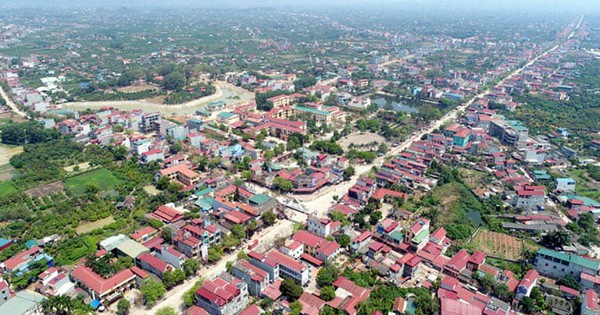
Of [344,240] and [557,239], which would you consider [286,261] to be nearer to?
[344,240]

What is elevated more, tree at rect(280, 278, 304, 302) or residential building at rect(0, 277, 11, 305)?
tree at rect(280, 278, 304, 302)

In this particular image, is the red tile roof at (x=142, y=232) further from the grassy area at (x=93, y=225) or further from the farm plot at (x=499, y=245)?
the farm plot at (x=499, y=245)

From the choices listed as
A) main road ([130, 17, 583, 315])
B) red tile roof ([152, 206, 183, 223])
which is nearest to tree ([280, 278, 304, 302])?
main road ([130, 17, 583, 315])

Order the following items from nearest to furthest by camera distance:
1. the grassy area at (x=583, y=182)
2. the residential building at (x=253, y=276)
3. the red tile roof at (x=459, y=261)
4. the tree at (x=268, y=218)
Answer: the residential building at (x=253, y=276), the red tile roof at (x=459, y=261), the tree at (x=268, y=218), the grassy area at (x=583, y=182)

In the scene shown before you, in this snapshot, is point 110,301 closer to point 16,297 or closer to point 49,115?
point 16,297

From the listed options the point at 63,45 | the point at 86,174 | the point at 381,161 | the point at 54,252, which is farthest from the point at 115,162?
the point at 63,45

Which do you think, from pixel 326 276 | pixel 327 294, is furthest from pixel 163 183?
pixel 327 294

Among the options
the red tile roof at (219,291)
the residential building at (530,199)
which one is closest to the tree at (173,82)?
the red tile roof at (219,291)

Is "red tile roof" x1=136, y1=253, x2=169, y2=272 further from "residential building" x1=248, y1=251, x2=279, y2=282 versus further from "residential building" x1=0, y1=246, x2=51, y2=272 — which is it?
"residential building" x1=0, y1=246, x2=51, y2=272
